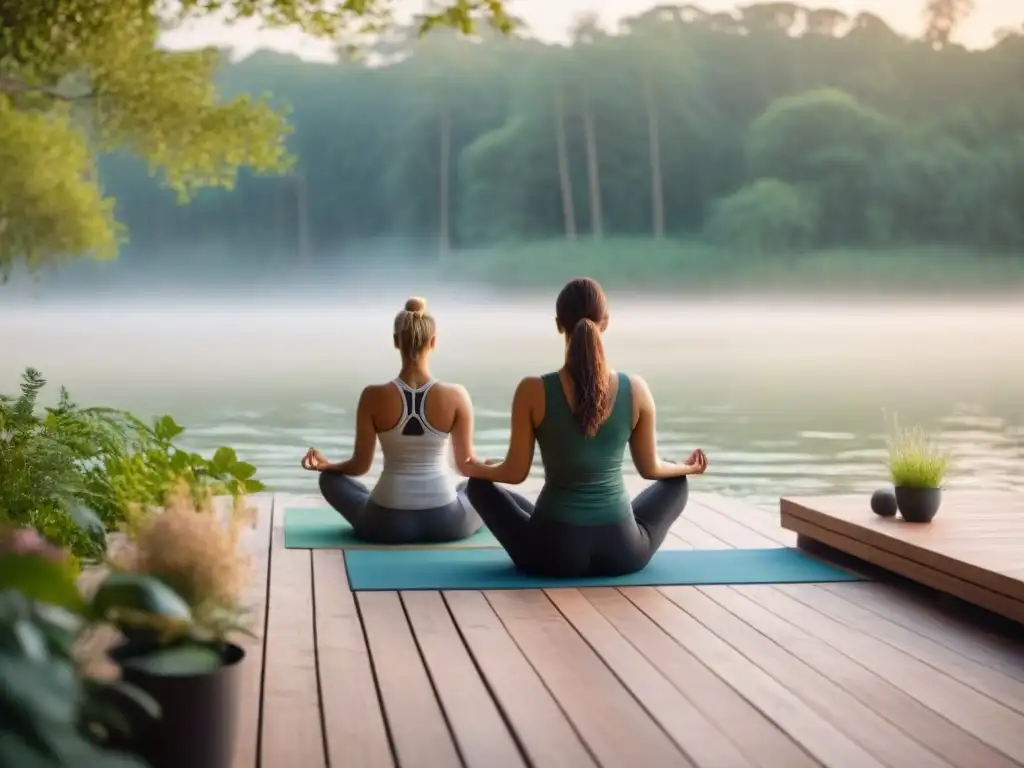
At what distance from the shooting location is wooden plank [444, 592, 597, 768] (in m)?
2.92

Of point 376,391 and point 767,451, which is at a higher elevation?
point 376,391

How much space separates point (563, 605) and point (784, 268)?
21.9 metres

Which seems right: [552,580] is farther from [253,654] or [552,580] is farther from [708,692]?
[708,692]

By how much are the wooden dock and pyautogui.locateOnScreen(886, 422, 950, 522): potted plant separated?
1.43ft

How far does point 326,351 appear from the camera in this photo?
84.6 feet

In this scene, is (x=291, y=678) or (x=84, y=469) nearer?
(x=291, y=678)

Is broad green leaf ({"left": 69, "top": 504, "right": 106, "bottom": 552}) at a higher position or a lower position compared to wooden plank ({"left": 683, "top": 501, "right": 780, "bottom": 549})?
higher

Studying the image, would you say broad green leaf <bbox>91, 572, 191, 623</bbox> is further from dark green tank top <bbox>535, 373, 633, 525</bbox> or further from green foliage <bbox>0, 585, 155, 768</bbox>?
dark green tank top <bbox>535, 373, 633, 525</bbox>

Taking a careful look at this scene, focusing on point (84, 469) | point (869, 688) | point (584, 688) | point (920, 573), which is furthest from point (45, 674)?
point (84, 469)

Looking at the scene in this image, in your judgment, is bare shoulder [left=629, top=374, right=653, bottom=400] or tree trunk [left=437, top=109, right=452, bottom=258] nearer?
bare shoulder [left=629, top=374, right=653, bottom=400]

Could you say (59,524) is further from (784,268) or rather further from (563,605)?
(784,268)

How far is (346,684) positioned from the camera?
342 cm

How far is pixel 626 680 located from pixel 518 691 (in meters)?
0.27

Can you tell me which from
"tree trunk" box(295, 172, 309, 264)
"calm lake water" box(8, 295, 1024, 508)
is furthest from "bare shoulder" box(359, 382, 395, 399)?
"tree trunk" box(295, 172, 309, 264)
